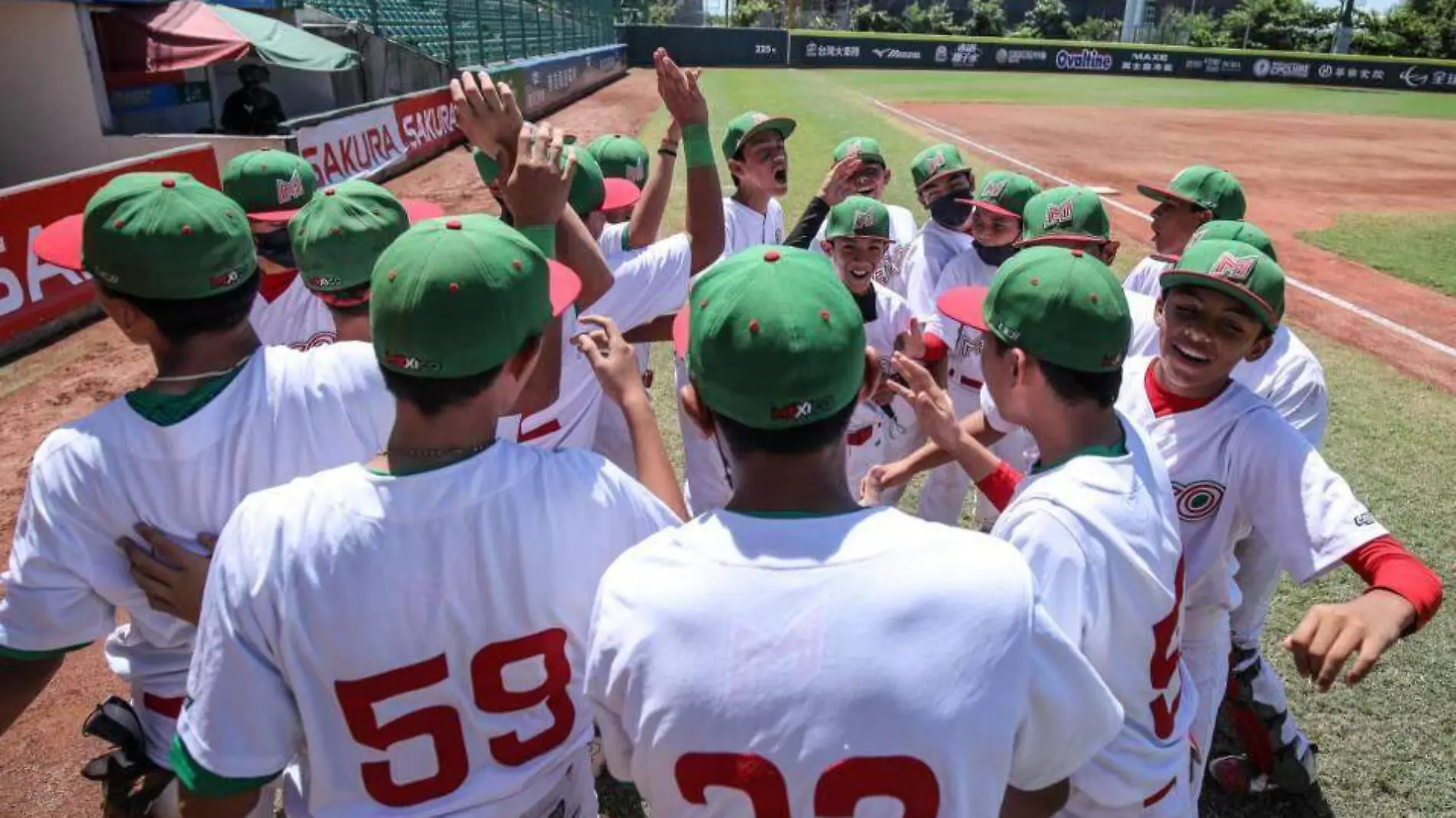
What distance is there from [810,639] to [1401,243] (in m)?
16.5

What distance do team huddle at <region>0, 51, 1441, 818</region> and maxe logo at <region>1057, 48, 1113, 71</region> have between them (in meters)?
50.5

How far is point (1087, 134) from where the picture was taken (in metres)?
25.0

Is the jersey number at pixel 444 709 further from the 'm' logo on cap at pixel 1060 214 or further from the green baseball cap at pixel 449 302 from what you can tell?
the 'm' logo on cap at pixel 1060 214

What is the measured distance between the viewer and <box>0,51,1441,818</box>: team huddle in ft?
A: 4.73

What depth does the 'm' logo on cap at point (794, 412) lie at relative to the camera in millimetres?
1555

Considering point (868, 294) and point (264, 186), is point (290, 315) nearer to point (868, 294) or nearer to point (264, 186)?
point (264, 186)

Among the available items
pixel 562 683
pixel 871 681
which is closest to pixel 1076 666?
pixel 871 681

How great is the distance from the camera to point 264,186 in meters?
3.86

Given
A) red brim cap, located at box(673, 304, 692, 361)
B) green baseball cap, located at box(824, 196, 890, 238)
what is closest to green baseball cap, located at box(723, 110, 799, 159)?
green baseball cap, located at box(824, 196, 890, 238)

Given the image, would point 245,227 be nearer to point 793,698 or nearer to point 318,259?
point 318,259

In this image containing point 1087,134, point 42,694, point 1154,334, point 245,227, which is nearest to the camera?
point 245,227

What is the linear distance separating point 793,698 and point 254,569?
1001 mm

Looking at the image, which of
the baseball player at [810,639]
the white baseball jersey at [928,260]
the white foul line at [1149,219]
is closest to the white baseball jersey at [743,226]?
the white baseball jersey at [928,260]

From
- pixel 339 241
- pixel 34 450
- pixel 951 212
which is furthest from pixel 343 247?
pixel 34 450
